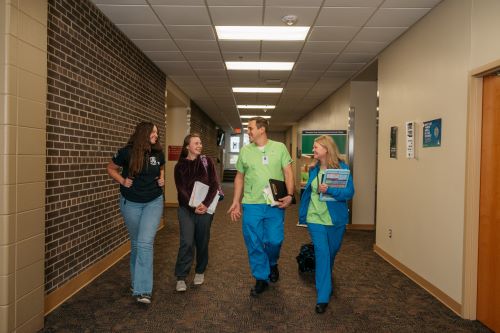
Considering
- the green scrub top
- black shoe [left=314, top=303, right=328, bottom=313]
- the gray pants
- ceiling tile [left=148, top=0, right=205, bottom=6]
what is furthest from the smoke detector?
black shoe [left=314, top=303, right=328, bottom=313]

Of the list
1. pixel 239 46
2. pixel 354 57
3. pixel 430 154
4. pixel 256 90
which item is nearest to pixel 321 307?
pixel 430 154

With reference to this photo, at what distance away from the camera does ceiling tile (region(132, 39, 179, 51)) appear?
5210mm

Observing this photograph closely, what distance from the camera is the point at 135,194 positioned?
3.22m

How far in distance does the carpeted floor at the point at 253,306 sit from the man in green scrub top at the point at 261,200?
35cm

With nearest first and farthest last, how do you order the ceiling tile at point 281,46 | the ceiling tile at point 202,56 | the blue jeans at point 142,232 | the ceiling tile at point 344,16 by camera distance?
the blue jeans at point 142,232 → the ceiling tile at point 344,16 → the ceiling tile at point 281,46 → the ceiling tile at point 202,56

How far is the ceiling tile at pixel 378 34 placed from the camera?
4.61 meters

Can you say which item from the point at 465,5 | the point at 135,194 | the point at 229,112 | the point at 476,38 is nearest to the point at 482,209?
the point at 476,38

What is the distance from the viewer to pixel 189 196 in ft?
11.6

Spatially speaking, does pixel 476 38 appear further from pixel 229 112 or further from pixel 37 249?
pixel 229 112

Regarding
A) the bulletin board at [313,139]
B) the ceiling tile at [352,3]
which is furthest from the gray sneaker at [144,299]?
the bulletin board at [313,139]

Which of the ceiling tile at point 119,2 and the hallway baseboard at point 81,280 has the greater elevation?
the ceiling tile at point 119,2

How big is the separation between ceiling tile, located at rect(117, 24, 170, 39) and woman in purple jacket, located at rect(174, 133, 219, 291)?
5.86 ft

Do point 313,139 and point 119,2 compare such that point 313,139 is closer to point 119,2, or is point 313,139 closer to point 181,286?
point 119,2

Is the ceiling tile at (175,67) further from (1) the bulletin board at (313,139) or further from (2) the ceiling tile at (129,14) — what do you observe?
(1) the bulletin board at (313,139)
